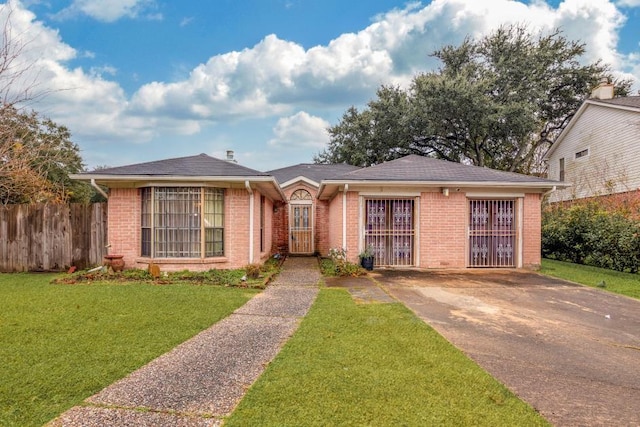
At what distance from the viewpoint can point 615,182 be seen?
53.2ft

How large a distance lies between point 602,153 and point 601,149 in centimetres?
21

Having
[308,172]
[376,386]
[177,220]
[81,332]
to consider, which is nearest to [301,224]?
[308,172]

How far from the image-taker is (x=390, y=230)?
1067 centimetres

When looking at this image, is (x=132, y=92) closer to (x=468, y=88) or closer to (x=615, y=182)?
(x=468, y=88)

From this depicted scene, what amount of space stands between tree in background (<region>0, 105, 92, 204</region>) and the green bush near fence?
13902 millimetres

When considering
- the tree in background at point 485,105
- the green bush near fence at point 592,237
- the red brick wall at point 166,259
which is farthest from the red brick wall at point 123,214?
the tree in background at point 485,105

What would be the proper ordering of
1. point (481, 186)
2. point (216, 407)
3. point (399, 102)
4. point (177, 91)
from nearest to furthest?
point (216, 407) → point (481, 186) → point (177, 91) → point (399, 102)

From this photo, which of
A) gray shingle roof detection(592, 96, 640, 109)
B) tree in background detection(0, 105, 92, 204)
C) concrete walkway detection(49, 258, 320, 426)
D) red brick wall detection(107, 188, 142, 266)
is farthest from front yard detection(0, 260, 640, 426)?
gray shingle roof detection(592, 96, 640, 109)

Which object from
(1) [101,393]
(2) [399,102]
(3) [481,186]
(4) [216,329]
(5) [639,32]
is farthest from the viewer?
(2) [399,102]

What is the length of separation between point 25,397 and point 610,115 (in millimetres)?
21822

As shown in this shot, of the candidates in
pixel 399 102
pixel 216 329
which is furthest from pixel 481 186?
pixel 399 102

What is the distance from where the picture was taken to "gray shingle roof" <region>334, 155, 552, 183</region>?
32.9 feet

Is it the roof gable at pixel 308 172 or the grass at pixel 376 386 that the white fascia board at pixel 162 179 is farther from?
the roof gable at pixel 308 172

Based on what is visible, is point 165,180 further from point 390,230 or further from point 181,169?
point 390,230
